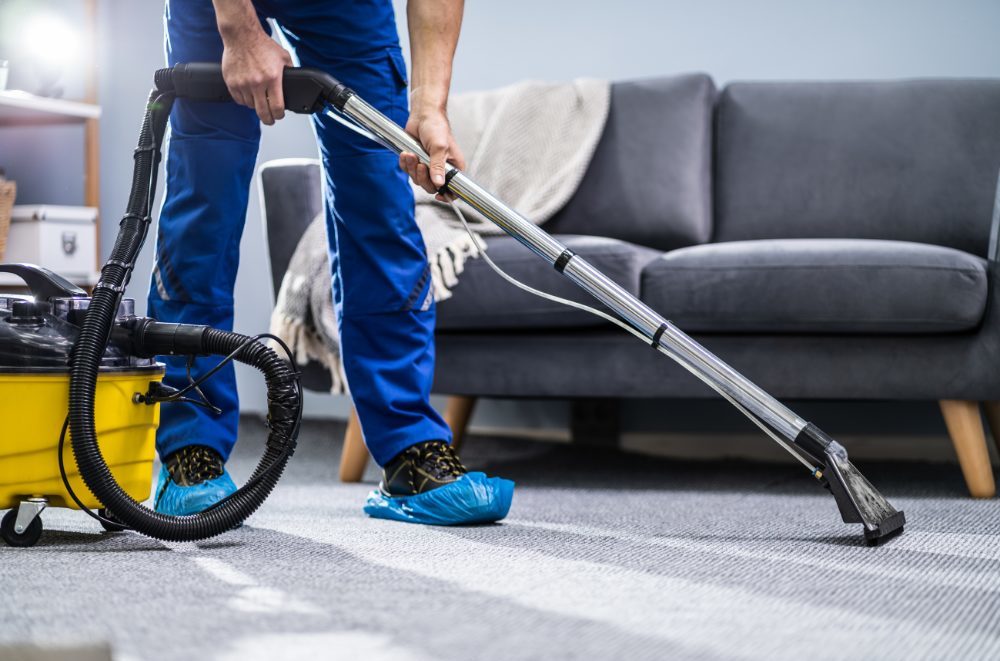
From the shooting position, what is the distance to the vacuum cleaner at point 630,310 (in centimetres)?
108

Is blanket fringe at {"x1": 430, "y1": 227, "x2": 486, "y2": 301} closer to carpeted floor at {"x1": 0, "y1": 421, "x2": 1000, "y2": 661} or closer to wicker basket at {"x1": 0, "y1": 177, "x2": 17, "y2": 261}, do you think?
carpeted floor at {"x1": 0, "y1": 421, "x2": 1000, "y2": 661}

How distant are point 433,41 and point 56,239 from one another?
163 centimetres

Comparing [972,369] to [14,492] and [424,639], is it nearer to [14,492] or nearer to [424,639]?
[424,639]

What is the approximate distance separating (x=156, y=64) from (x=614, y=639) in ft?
8.40

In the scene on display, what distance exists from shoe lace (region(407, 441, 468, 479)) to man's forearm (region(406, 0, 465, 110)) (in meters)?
0.40

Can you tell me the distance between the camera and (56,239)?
2.52 m

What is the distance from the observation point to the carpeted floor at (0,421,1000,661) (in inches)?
27.1

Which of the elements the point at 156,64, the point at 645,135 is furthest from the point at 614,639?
the point at 156,64

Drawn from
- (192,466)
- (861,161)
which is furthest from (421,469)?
(861,161)

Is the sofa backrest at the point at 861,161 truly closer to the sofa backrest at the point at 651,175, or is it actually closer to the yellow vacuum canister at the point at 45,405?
the sofa backrest at the point at 651,175

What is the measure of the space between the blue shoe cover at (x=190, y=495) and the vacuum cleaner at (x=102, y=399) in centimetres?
6

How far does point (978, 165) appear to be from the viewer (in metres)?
1.97

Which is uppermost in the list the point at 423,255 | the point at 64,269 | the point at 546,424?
the point at 423,255

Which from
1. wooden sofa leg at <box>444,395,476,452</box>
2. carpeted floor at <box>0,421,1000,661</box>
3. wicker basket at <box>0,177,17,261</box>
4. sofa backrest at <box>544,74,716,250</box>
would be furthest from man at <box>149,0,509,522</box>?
wicker basket at <box>0,177,17,261</box>
